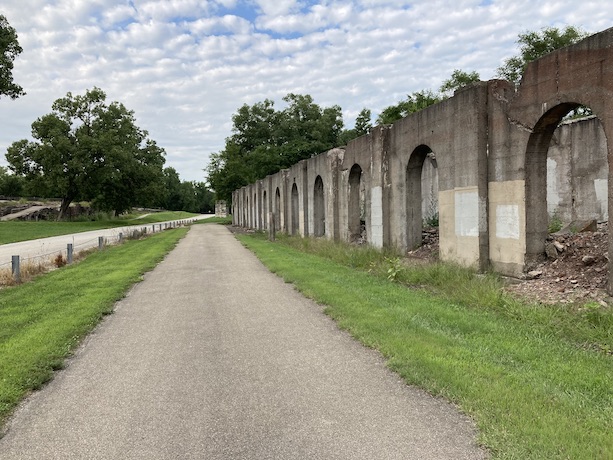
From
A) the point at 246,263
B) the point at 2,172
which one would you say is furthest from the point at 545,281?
the point at 2,172

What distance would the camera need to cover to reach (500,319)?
305 inches

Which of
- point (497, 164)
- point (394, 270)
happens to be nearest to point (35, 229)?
point (394, 270)

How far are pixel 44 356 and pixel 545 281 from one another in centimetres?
858

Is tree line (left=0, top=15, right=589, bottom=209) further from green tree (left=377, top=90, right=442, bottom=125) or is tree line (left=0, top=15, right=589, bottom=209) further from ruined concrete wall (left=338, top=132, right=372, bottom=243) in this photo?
ruined concrete wall (left=338, top=132, right=372, bottom=243)

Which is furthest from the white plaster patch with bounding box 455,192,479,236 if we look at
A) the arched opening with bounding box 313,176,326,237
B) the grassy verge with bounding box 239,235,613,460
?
the arched opening with bounding box 313,176,326,237

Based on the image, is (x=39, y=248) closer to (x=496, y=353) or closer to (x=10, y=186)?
(x=496, y=353)

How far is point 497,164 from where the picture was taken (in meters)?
11.0

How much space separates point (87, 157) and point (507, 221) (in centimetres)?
5667

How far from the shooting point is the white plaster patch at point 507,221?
34.3 ft

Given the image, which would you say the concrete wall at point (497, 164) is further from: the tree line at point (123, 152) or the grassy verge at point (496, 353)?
the tree line at point (123, 152)

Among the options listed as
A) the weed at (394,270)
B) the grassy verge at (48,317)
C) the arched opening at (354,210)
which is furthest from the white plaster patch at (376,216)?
the grassy verge at (48,317)

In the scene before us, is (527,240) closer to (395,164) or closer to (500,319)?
(500,319)

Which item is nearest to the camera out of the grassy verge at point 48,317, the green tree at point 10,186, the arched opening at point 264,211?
the grassy verge at point 48,317

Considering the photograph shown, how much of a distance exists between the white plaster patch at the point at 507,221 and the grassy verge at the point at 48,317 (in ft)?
27.5
